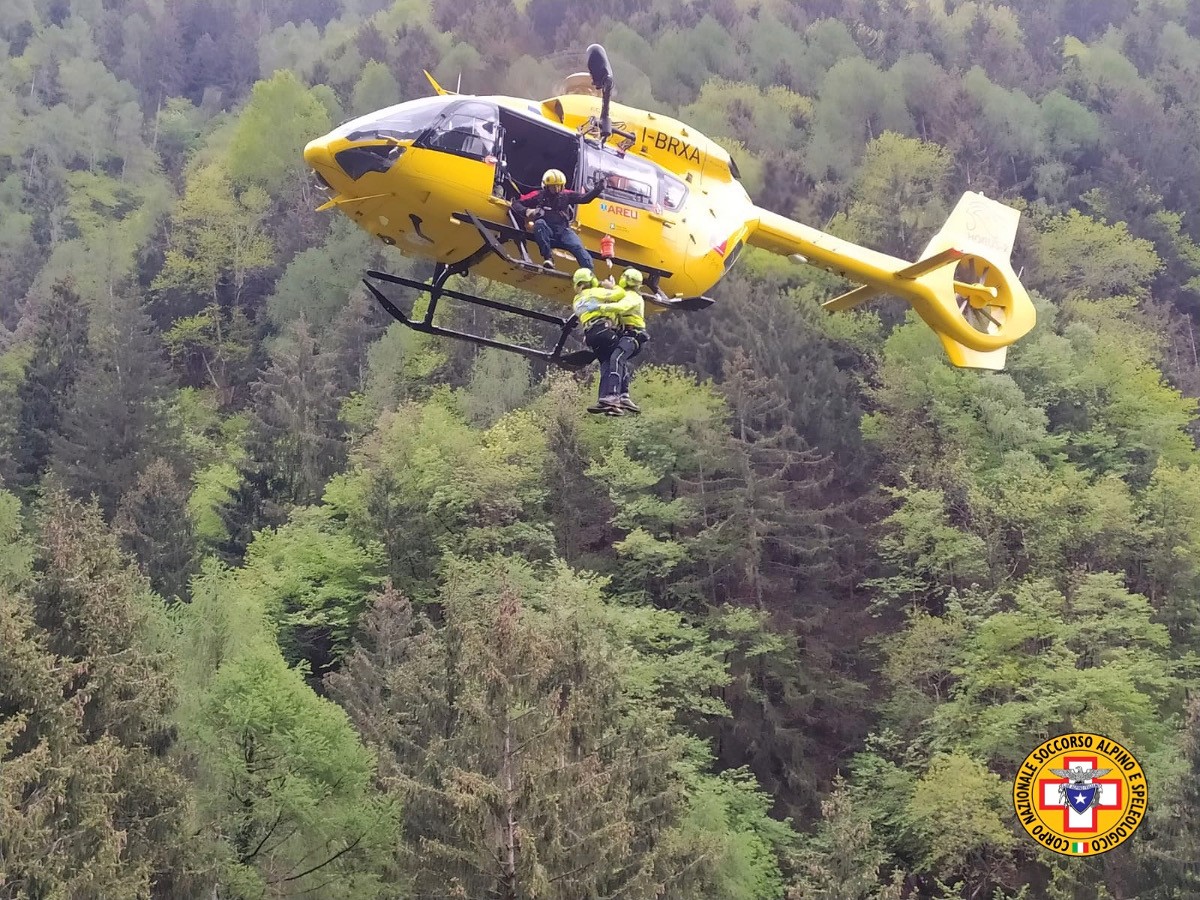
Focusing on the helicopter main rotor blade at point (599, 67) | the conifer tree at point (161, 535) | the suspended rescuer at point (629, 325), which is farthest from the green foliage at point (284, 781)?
the helicopter main rotor blade at point (599, 67)

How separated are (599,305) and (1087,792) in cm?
1554

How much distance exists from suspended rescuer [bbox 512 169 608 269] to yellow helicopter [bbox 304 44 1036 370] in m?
0.14

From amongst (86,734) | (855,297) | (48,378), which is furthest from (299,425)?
(855,297)

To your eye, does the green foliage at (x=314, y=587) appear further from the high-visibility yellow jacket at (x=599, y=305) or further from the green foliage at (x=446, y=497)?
the high-visibility yellow jacket at (x=599, y=305)

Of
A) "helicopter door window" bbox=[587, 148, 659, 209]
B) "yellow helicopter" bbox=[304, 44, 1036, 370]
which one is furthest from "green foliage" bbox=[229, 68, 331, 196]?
"helicopter door window" bbox=[587, 148, 659, 209]

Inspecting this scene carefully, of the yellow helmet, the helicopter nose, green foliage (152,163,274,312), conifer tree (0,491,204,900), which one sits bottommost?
conifer tree (0,491,204,900)

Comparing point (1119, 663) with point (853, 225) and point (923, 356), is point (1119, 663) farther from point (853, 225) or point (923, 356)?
point (853, 225)

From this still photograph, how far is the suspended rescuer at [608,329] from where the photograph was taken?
10.3 metres

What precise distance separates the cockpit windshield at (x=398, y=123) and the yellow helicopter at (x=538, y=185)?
0.01 metres

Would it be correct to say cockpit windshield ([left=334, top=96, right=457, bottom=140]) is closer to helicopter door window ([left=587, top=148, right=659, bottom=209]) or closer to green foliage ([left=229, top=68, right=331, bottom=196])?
helicopter door window ([left=587, top=148, right=659, bottom=209])

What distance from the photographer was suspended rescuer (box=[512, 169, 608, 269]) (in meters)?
10.5

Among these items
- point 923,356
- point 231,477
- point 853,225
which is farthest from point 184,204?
point 923,356

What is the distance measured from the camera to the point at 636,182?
11.6 m

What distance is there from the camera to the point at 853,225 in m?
44.5
